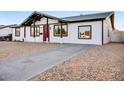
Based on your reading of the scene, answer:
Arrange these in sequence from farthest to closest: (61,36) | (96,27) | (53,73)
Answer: (61,36) < (96,27) < (53,73)

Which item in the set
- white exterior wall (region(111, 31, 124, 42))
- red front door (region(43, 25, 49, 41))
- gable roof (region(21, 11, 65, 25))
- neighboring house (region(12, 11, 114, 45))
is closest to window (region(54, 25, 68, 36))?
neighboring house (region(12, 11, 114, 45))

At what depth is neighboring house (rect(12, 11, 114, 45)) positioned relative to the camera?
14.3 m

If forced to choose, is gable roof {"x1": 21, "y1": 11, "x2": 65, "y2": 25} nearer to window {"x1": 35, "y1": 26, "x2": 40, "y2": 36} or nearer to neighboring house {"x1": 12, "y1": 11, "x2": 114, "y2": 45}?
neighboring house {"x1": 12, "y1": 11, "x2": 114, "y2": 45}

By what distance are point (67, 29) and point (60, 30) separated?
3.09ft

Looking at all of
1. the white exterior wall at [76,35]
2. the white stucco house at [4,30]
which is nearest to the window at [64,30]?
the white exterior wall at [76,35]

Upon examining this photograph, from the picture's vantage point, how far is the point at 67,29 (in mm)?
16219

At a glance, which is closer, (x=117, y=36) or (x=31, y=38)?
(x=117, y=36)

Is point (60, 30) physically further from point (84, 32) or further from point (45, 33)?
point (84, 32)

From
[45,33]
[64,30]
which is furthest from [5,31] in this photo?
[64,30]

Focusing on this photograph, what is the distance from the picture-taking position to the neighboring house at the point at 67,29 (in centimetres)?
1427
